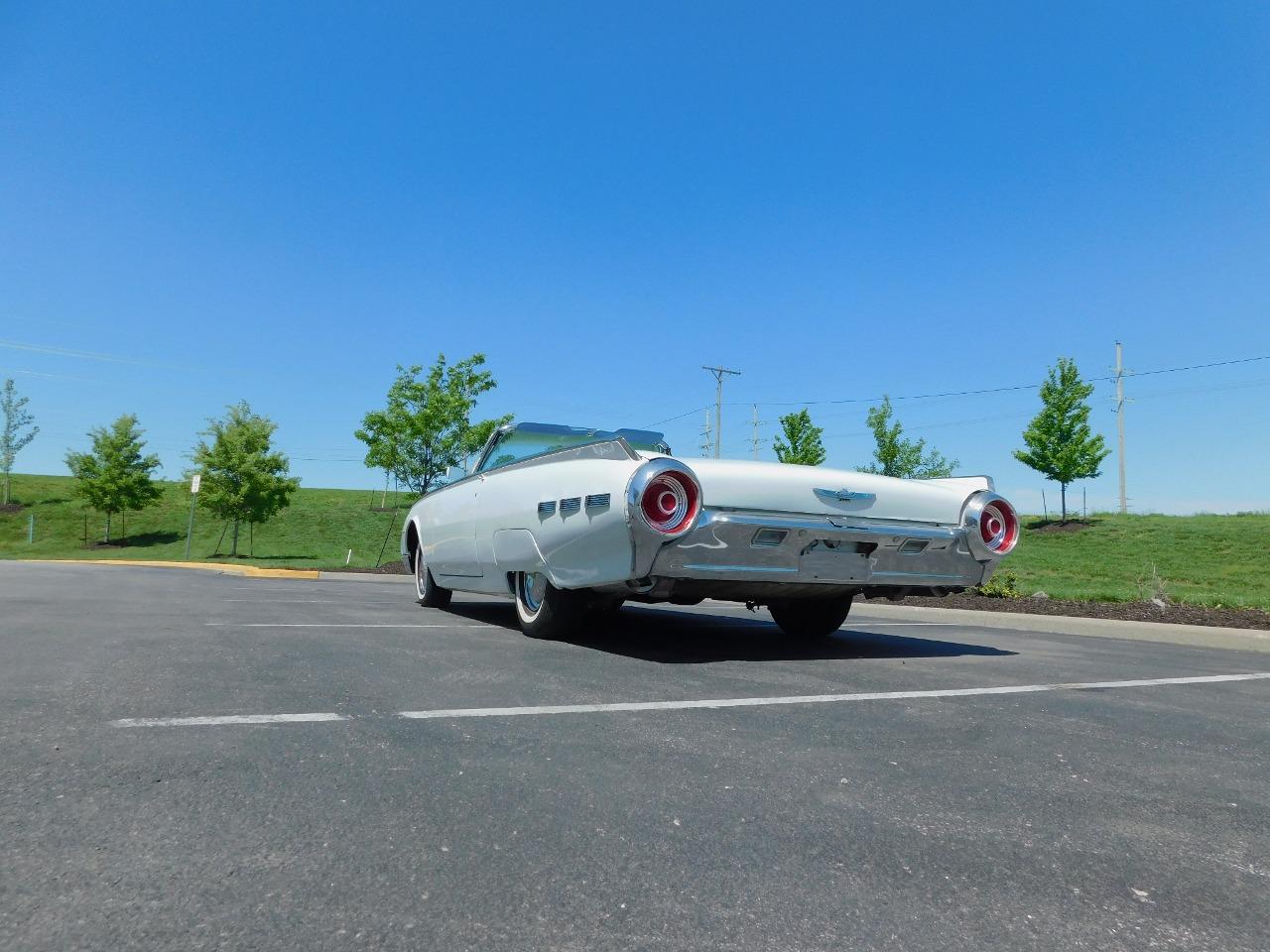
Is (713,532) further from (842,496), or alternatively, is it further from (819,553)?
(842,496)

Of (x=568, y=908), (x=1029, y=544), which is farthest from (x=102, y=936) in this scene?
(x=1029, y=544)

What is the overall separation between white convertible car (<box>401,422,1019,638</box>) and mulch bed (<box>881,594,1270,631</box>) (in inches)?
129

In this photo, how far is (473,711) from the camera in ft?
12.3

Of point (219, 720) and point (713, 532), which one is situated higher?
point (713, 532)

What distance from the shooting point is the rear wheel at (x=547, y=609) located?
20.1 feet

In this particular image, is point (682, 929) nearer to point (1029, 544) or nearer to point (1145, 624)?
point (1145, 624)

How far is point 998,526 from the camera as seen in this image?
20.4 feet

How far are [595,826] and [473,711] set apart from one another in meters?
1.52

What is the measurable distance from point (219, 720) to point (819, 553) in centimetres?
357

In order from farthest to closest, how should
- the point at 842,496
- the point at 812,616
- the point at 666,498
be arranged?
the point at 812,616 < the point at 842,496 < the point at 666,498

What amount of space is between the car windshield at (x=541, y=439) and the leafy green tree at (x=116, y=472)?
129ft

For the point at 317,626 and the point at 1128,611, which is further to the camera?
the point at 1128,611

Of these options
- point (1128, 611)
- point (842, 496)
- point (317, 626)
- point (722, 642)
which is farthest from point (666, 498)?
point (1128, 611)

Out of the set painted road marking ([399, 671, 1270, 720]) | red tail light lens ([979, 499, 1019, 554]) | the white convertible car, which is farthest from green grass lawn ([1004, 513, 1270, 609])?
painted road marking ([399, 671, 1270, 720])
